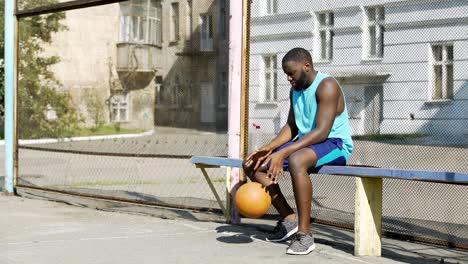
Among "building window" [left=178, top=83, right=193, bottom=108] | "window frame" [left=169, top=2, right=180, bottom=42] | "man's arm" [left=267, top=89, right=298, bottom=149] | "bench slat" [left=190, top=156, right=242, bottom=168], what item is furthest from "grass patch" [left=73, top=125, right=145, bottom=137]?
"man's arm" [left=267, top=89, right=298, bottom=149]

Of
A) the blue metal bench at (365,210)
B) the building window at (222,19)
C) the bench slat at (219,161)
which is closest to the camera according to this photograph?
the blue metal bench at (365,210)

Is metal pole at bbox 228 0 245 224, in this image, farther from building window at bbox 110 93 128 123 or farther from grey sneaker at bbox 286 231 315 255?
building window at bbox 110 93 128 123

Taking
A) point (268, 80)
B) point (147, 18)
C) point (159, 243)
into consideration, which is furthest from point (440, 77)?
point (147, 18)

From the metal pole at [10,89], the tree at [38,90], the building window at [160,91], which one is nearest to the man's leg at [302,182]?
the building window at [160,91]

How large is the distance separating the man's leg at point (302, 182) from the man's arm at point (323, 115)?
0.35ft

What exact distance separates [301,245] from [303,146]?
28.7 inches

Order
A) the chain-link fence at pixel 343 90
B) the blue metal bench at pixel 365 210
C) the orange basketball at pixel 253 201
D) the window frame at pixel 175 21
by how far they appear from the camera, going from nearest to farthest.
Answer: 1. the blue metal bench at pixel 365 210
2. the orange basketball at pixel 253 201
3. the chain-link fence at pixel 343 90
4. the window frame at pixel 175 21

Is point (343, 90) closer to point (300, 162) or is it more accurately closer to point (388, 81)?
point (388, 81)

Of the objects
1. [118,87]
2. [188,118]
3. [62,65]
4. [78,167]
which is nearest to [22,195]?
[188,118]

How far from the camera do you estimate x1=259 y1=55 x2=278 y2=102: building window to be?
357 inches

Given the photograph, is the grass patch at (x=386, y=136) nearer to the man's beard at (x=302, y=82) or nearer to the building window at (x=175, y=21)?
the man's beard at (x=302, y=82)

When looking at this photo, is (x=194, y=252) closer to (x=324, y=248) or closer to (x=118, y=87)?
(x=324, y=248)

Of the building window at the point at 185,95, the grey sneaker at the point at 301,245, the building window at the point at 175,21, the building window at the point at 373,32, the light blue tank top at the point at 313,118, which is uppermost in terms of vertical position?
the building window at the point at 175,21

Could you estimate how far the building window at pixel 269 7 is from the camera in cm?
925
